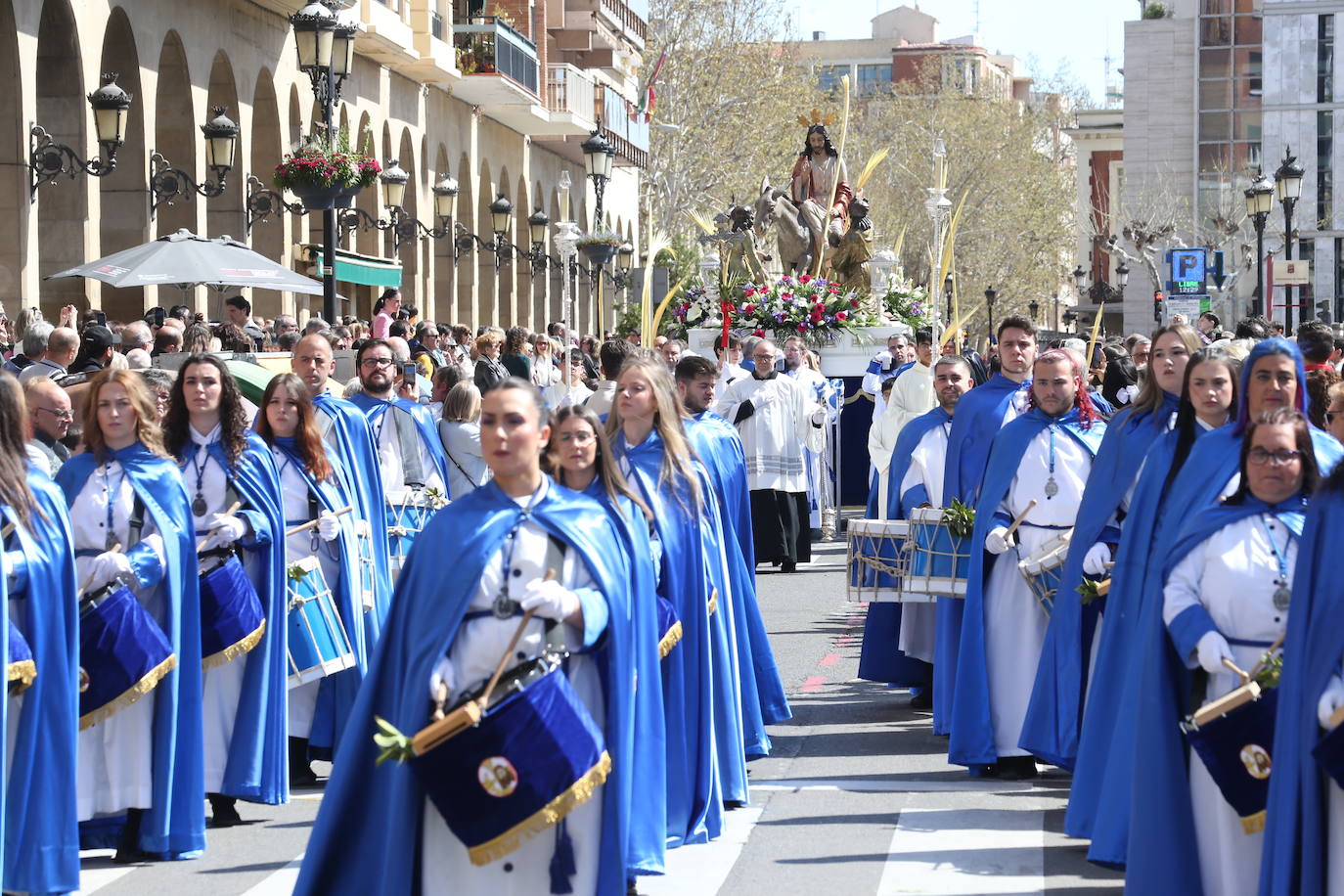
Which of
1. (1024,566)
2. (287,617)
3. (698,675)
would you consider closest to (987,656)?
(1024,566)

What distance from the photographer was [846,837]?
8.60 m

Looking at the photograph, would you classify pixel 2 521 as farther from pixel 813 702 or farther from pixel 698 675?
pixel 813 702

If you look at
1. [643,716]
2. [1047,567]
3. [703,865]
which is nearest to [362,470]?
[703,865]

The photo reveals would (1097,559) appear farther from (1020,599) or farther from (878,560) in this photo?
(878,560)

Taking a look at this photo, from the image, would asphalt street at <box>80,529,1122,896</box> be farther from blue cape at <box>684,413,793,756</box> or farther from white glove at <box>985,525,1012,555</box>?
Answer: white glove at <box>985,525,1012,555</box>

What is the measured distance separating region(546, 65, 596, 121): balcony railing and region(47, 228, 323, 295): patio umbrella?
107 feet

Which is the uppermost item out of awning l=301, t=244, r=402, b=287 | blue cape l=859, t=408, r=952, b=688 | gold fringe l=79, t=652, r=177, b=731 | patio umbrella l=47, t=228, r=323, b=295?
awning l=301, t=244, r=402, b=287

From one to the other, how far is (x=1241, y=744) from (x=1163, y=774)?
0.53 m

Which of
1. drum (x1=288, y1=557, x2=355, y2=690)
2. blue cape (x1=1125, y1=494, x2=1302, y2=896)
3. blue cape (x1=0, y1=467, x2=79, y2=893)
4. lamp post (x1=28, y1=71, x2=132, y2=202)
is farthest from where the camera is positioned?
lamp post (x1=28, y1=71, x2=132, y2=202)

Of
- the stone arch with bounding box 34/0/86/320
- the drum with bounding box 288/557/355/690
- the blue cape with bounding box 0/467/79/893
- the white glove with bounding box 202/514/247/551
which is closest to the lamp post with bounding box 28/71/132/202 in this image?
the stone arch with bounding box 34/0/86/320

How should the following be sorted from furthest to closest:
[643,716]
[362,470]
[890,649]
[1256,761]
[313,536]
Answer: [890,649], [362,470], [313,536], [643,716], [1256,761]

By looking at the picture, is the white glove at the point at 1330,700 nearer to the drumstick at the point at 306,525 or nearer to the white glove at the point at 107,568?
the white glove at the point at 107,568

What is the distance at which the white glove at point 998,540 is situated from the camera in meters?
9.40

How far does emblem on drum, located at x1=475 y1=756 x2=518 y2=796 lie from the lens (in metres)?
5.71
